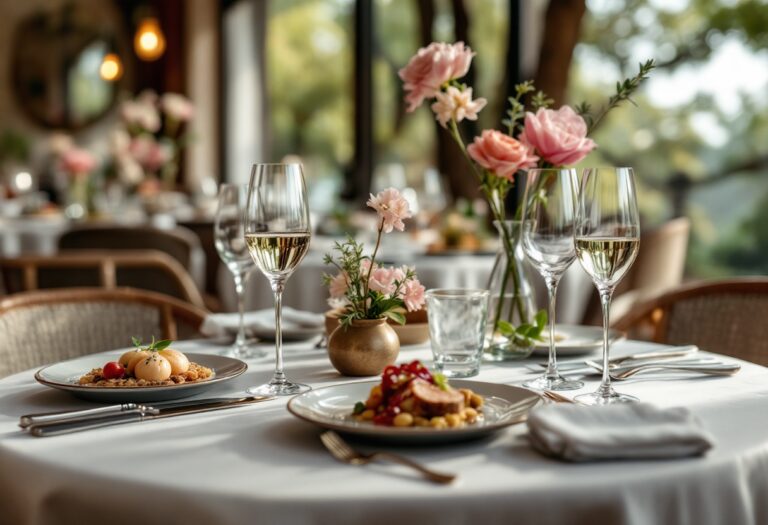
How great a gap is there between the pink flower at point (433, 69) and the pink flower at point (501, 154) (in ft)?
0.39

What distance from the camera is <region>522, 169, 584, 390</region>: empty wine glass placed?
1298 mm

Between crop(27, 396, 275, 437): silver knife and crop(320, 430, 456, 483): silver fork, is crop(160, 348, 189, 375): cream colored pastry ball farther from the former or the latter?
crop(320, 430, 456, 483): silver fork

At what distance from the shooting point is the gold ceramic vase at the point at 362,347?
1.32m

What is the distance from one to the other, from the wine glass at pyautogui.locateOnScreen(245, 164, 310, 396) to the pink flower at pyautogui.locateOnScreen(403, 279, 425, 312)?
7.0 inches

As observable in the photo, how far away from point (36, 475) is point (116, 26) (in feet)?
28.2

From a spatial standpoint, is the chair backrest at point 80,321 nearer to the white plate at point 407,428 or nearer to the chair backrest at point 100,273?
the chair backrest at point 100,273

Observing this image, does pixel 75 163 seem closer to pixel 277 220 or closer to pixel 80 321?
pixel 80 321

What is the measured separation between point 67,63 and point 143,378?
8.04 meters

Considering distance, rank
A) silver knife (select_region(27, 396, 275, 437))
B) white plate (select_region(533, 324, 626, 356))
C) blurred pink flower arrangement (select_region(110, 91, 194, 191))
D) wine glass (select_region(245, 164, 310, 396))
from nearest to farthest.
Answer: silver knife (select_region(27, 396, 275, 437)) < wine glass (select_region(245, 164, 310, 396)) < white plate (select_region(533, 324, 626, 356)) < blurred pink flower arrangement (select_region(110, 91, 194, 191))

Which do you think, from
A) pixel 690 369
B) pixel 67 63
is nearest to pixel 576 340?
pixel 690 369

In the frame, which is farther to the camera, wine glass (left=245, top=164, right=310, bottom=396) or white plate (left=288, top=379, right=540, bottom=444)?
wine glass (left=245, top=164, right=310, bottom=396)

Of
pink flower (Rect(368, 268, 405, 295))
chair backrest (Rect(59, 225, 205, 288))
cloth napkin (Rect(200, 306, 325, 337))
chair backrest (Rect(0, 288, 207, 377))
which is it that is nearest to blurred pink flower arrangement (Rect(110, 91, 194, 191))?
chair backrest (Rect(59, 225, 205, 288))

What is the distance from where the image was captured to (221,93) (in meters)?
8.33

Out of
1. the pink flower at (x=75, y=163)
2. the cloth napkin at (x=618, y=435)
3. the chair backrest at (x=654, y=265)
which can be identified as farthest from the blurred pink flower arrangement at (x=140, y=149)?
the cloth napkin at (x=618, y=435)
